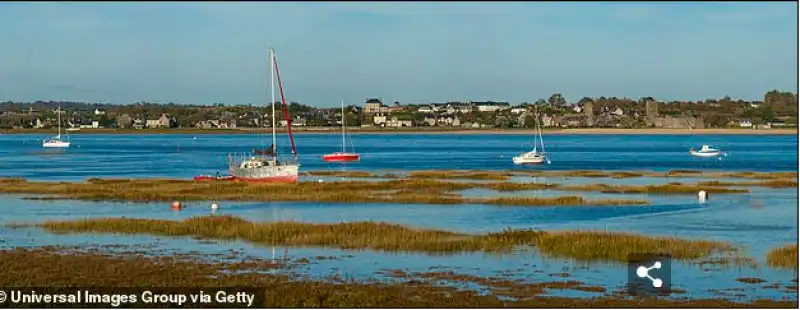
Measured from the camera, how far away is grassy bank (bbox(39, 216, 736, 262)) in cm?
3272

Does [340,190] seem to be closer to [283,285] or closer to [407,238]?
[407,238]

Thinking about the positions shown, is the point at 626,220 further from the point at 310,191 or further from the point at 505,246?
the point at 310,191

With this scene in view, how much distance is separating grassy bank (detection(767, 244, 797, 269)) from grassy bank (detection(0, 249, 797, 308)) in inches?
228

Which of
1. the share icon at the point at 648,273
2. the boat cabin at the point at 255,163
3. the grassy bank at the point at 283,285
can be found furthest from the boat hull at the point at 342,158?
the share icon at the point at 648,273

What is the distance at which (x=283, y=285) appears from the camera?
2583 cm

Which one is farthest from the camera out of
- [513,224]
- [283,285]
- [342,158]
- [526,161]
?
[342,158]

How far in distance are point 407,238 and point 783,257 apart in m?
11.5

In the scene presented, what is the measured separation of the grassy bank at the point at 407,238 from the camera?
107 feet

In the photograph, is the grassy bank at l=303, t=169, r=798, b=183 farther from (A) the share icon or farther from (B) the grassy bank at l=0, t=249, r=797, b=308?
(B) the grassy bank at l=0, t=249, r=797, b=308

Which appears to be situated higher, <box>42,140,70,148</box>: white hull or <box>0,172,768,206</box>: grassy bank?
<box>0,172,768,206</box>: grassy bank

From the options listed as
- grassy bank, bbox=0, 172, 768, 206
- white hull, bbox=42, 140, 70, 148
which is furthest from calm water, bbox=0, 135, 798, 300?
white hull, bbox=42, 140, 70, 148

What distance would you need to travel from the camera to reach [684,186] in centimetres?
6519

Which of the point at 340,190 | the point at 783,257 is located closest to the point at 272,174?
the point at 340,190

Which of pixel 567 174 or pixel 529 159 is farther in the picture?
pixel 529 159
